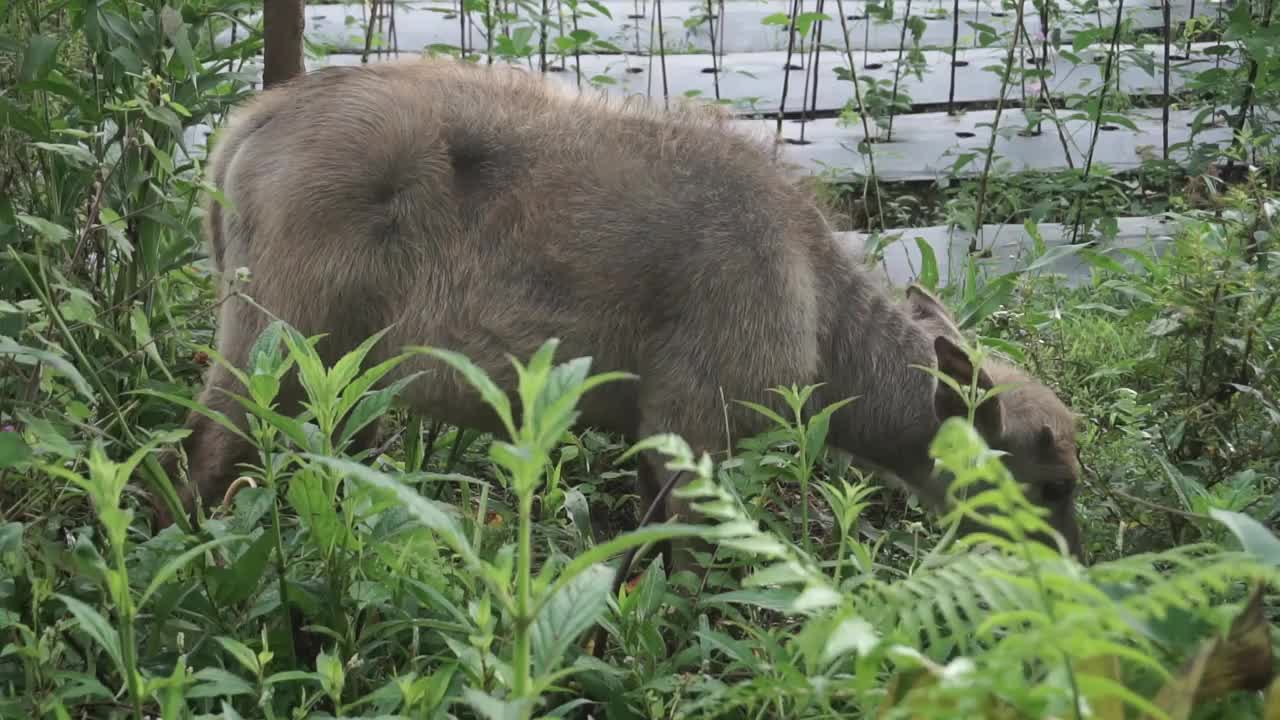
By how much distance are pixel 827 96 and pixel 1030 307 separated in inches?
121

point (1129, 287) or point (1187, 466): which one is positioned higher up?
point (1129, 287)

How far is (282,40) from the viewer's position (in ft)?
15.0

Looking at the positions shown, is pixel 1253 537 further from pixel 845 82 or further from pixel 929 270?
pixel 845 82

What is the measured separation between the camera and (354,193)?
4004 mm

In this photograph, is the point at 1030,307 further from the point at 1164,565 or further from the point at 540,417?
the point at 540,417

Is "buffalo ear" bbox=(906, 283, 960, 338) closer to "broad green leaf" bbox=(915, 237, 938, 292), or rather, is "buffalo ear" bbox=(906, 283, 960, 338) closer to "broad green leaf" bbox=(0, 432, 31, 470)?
"broad green leaf" bbox=(915, 237, 938, 292)

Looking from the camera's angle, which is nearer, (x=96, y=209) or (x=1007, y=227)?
(x=96, y=209)

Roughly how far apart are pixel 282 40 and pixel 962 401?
97.0 inches

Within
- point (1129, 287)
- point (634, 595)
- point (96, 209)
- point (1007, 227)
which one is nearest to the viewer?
point (634, 595)

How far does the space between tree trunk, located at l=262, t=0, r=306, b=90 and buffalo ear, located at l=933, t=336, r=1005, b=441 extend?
2.25 meters

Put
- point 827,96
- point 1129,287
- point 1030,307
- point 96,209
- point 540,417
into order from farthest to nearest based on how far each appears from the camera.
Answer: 1. point 827,96
2. point 1030,307
3. point 1129,287
4. point 96,209
5. point 540,417

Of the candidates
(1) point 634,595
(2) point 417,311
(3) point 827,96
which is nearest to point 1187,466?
(1) point 634,595

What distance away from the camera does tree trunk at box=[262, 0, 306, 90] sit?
4.50 metres

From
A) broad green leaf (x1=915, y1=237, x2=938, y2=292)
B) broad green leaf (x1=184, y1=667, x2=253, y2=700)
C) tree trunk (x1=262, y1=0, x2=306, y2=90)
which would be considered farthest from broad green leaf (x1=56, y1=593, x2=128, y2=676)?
broad green leaf (x1=915, y1=237, x2=938, y2=292)
